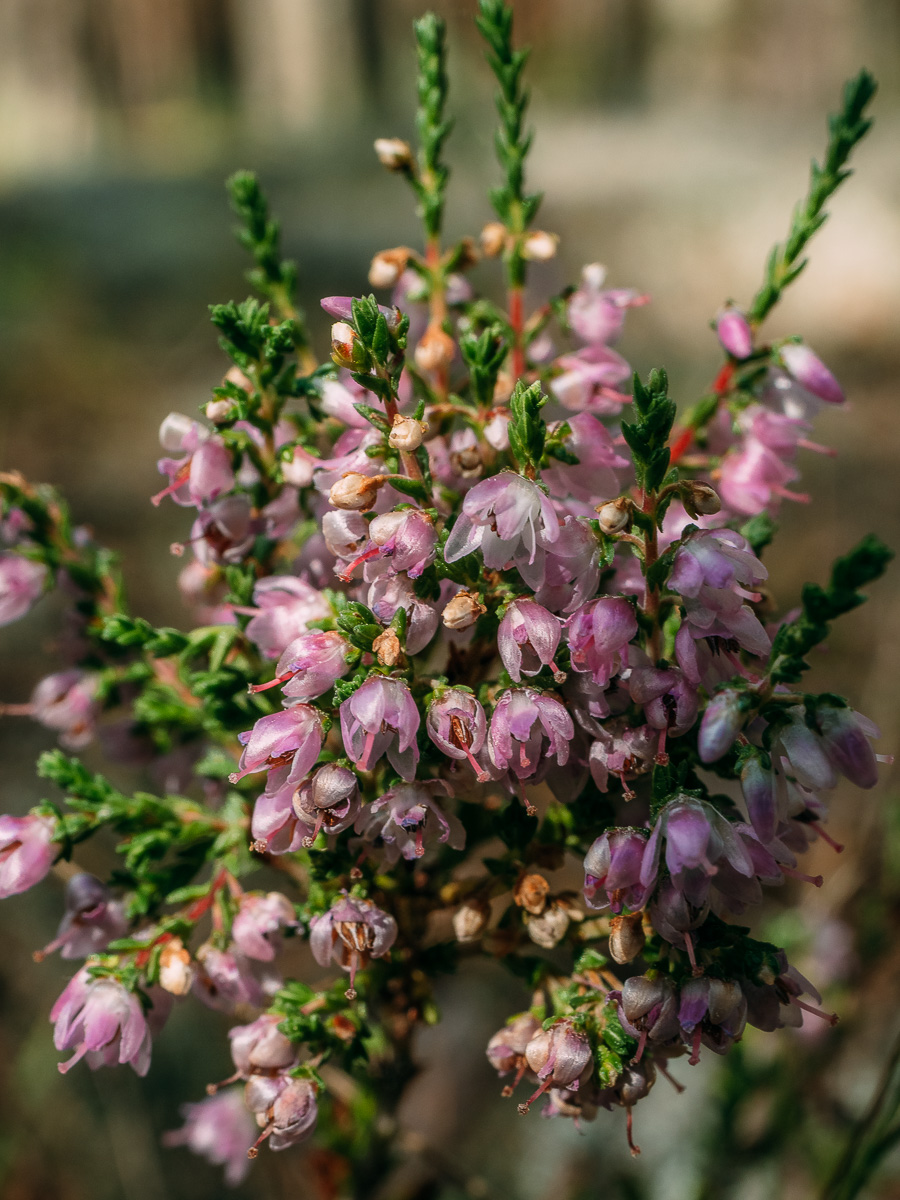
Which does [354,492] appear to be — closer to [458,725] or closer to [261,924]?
[458,725]

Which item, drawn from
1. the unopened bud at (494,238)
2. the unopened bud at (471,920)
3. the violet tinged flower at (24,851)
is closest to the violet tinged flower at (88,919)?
the violet tinged flower at (24,851)

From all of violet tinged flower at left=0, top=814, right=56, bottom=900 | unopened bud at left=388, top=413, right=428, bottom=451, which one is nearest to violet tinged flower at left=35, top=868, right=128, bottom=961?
violet tinged flower at left=0, top=814, right=56, bottom=900

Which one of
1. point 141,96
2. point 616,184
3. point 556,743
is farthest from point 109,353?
point 141,96

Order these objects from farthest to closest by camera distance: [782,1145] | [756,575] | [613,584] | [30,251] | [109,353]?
1. [30,251]
2. [109,353]
3. [782,1145]
4. [613,584]
5. [756,575]

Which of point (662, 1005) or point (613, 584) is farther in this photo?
point (613, 584)

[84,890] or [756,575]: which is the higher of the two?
[756,575]

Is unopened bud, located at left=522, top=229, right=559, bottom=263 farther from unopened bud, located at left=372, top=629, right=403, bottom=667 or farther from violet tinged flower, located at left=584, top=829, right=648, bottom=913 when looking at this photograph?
violet tinged flower, located at left=584, top=829, right=648, bottom=913

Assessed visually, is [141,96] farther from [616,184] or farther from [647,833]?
[647,833]

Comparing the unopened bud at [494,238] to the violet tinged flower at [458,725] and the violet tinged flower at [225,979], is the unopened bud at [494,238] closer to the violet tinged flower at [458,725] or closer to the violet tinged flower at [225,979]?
the violet tinged flower at [458,725]
